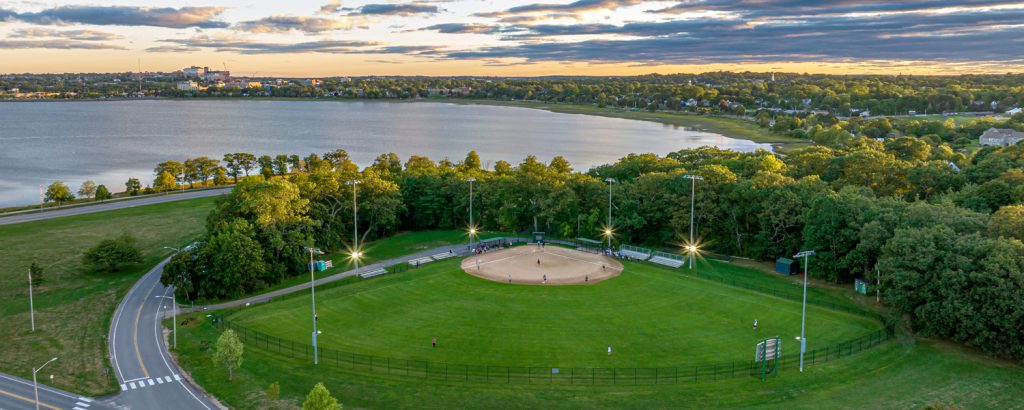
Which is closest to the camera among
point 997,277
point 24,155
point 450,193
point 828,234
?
point 997,277

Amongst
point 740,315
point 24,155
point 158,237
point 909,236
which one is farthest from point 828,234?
point 24,155

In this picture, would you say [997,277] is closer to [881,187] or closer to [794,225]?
[794,225]

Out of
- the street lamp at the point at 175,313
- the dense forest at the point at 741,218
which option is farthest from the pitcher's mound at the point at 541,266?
the street lamp at the point at 175,313

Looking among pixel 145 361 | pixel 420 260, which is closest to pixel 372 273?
pixel 420 260

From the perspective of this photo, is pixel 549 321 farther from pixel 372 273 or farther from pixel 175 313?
pixel 175 313

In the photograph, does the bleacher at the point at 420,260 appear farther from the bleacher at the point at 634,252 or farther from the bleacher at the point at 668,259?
the bleacher at the point at 668,259

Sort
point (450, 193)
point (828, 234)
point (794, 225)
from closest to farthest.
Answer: point (828, 234) → point (794, 225) → point (450, 193)
